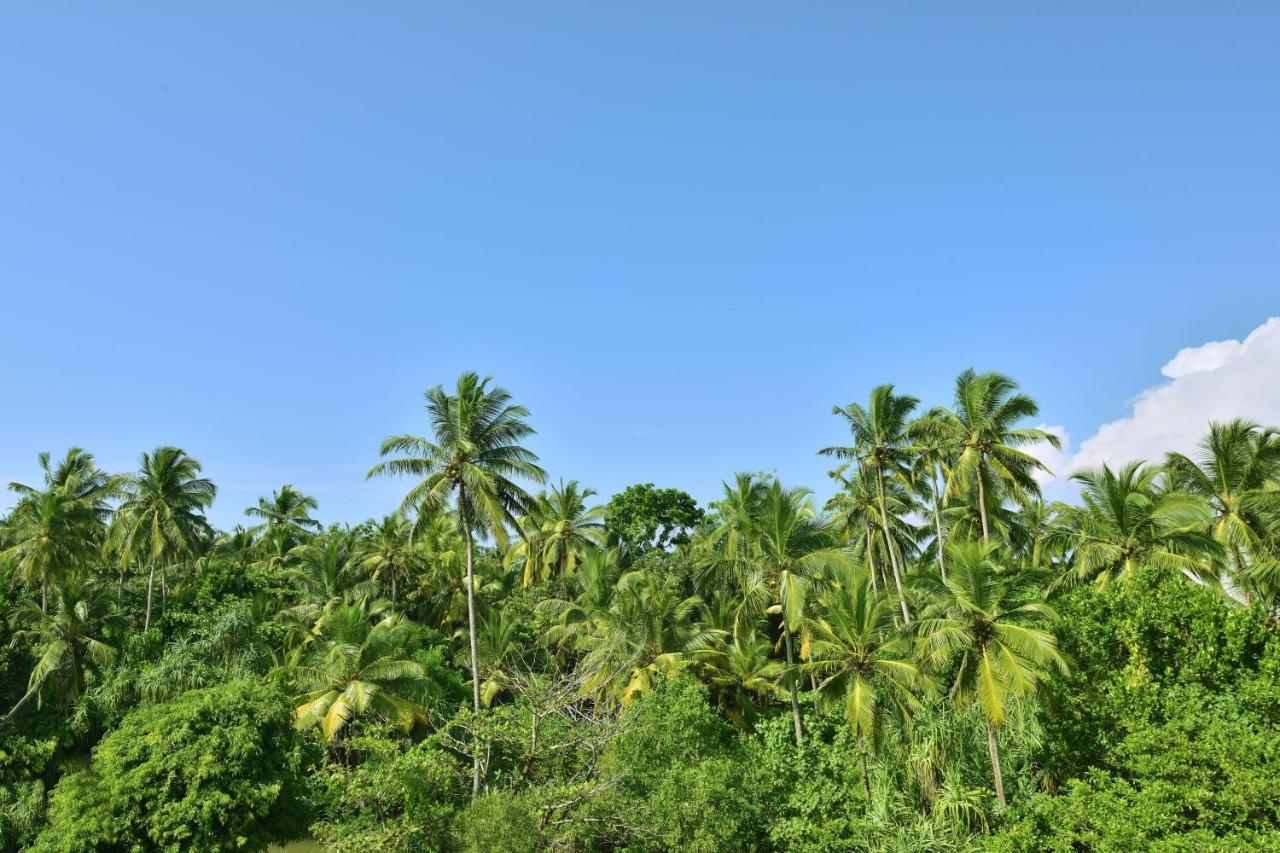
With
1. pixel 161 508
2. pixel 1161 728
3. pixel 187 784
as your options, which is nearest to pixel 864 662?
pixel 1161 728

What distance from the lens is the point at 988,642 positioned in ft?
60.8

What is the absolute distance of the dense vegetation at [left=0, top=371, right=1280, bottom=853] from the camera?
17.4 metres

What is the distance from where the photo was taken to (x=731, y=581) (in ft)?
116

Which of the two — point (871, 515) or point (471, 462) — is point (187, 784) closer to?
point (471, 462)

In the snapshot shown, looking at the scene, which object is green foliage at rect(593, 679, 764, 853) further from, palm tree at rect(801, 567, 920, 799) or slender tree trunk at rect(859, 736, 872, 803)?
palm tree at rect(801, 567, 920, 799)

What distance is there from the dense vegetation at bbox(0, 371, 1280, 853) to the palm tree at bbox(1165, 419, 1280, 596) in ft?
0.37

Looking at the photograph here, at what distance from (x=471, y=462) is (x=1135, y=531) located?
67.0ft

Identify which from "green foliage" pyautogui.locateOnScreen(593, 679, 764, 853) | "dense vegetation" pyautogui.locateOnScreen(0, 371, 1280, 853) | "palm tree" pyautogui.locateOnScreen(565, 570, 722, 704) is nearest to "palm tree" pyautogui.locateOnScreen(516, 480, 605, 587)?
"dense vegetation" pyautogui.locateOnScreen(0, 371, 1280, 853)

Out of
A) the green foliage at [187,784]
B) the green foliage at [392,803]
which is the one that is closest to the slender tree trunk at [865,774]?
the green foliage at [392,803]

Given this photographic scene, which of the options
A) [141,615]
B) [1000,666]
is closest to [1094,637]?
[1000,666]

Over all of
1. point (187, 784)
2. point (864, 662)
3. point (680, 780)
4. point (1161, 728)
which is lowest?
point (680, 780)

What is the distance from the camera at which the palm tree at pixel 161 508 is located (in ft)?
106

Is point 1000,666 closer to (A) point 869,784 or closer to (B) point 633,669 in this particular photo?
(A) point 869,784

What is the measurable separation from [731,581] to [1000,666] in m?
17.8
